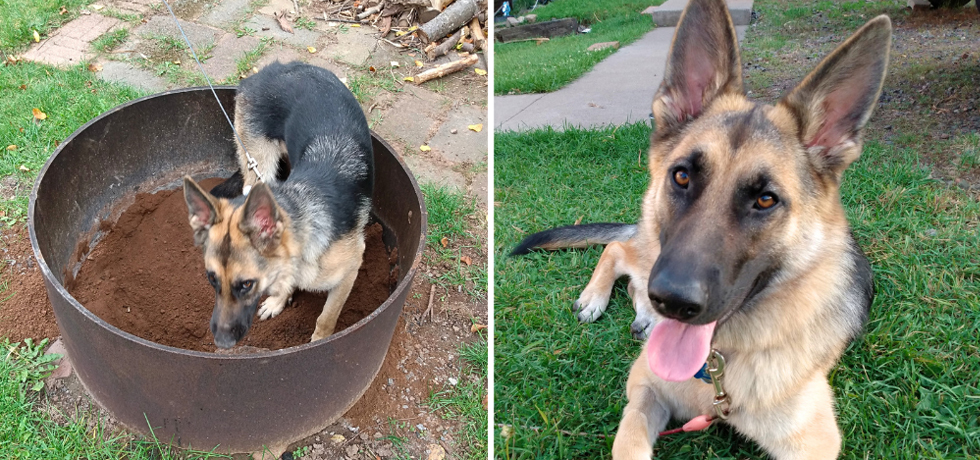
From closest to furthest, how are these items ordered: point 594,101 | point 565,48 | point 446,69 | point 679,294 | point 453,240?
point 679,294 → point 453,240 → point 446,69 → point 594,101 → point 565,48

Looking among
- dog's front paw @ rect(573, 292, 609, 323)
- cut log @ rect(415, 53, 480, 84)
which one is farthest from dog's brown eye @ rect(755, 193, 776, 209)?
cut log @ rect(415, 53, 480, 84)

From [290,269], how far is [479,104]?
3314mm

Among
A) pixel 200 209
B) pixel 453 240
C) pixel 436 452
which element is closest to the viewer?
pixel 200 209

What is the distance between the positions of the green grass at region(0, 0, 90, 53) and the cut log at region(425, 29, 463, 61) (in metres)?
3.70

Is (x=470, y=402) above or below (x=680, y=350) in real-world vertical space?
below

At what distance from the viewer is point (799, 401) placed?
8.30ft

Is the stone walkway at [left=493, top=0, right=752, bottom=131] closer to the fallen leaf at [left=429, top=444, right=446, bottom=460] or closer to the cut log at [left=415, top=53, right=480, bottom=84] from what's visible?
the cut log at [left=415, top=53, right=480, bottom=84]

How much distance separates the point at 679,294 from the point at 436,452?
6.54ft

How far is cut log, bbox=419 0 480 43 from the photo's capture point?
718 centimetres

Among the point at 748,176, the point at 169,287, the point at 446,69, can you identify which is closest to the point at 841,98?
the point at 748,176

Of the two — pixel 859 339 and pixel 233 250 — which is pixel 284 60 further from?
pixel 859 339

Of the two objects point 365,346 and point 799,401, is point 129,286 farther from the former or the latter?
point 799,401

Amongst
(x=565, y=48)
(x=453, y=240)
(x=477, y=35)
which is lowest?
(x=565, y=48)

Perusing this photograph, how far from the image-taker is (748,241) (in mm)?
2186
